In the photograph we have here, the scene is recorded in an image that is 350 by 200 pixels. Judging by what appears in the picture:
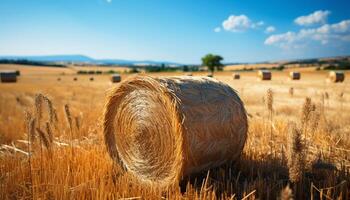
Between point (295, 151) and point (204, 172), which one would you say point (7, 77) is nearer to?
point (204, 172)

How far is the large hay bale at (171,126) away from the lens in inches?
168

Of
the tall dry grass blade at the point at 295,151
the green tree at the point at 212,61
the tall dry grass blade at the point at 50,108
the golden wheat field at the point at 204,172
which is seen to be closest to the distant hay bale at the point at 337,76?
the golden wheat field at the point at 204,172

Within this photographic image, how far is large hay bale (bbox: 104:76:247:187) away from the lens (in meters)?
4.26

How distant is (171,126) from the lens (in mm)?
4367

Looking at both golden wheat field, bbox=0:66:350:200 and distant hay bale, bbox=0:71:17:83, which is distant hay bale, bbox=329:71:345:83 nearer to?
golden wheat field, bbox=0:66:350:200

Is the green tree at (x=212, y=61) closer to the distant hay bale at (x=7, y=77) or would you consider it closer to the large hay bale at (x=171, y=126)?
the distant hay bale at (x=7, y=77)

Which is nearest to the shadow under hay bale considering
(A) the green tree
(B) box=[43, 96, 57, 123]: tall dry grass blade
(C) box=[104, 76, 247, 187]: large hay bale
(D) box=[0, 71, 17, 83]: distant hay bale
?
(C) box=[104, 76, 247, 187]: large hay bale

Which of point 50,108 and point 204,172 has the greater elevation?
point 50,108

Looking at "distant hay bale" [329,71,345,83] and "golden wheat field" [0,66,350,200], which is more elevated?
"distant hay bale" [329,71,345,83]

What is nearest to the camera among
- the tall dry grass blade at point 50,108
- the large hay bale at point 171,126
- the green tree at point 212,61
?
the large hay bale at point 171,126

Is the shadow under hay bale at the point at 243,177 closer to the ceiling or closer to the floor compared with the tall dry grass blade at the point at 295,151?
closer to the floor

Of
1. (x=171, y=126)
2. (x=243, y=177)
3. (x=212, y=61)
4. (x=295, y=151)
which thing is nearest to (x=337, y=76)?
(x=243, y=177)

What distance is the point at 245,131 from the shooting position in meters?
5.17

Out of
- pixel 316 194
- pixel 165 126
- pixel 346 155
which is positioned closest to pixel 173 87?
pixel 165 126
